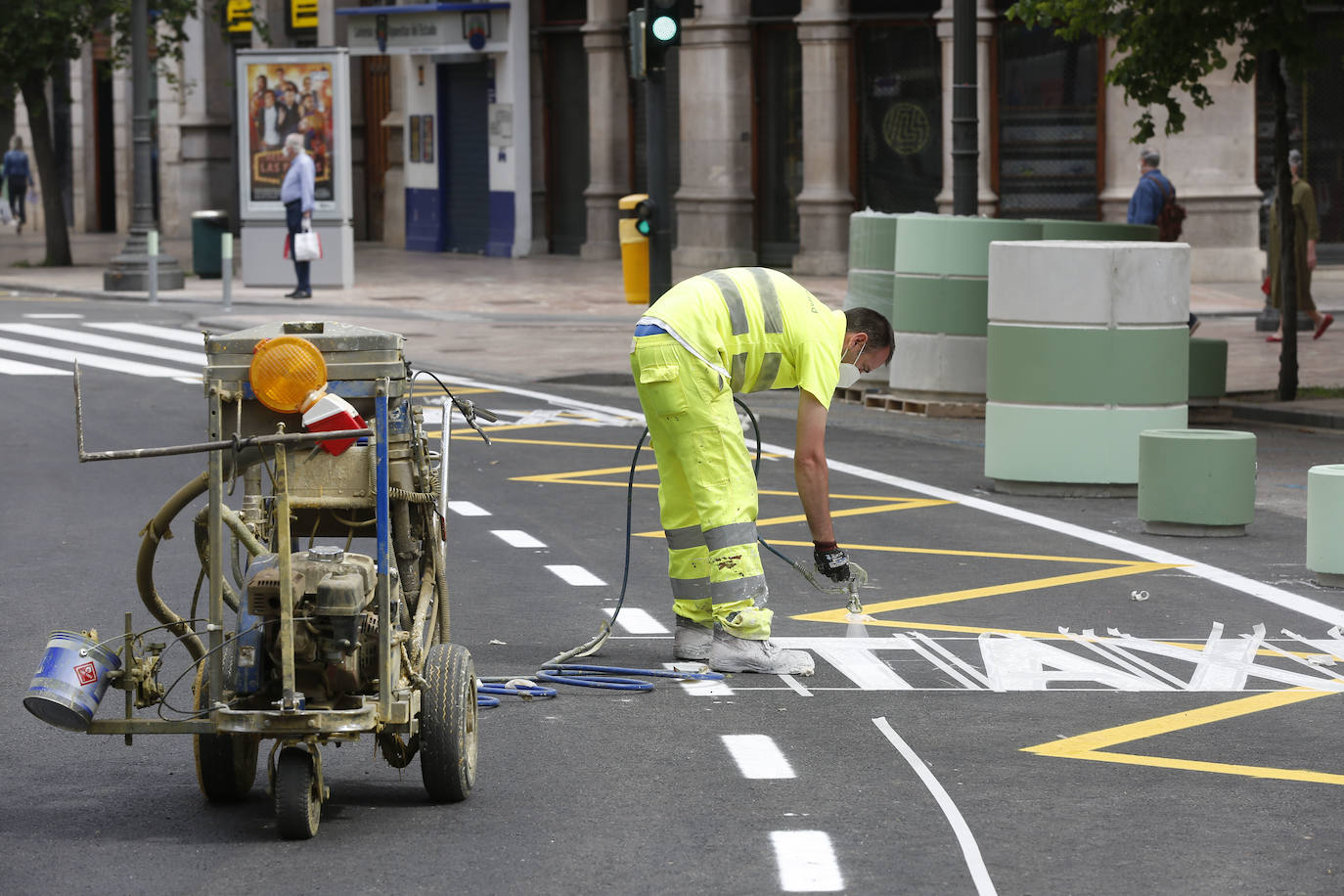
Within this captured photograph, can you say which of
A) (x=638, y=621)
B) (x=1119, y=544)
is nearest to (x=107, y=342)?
(x=1119, y=544)

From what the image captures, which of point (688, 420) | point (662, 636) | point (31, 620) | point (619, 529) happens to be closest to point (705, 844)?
point (688, 420)

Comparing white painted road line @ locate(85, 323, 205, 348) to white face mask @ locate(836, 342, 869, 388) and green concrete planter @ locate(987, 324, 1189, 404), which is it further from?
white face mask @ locate(836, 342, 869, 388)

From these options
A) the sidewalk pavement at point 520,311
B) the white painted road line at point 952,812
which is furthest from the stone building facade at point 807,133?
the white painted road line at point 952,812

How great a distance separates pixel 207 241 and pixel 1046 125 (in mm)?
11302

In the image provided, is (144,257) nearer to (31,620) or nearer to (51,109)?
(31,620)

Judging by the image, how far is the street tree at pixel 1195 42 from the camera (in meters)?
15.6

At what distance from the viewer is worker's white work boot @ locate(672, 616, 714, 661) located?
807 cm

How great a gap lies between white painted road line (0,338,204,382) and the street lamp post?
5529mm

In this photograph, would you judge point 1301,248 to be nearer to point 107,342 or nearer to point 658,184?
point 658,184

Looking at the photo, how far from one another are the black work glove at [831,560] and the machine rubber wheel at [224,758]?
2263mm

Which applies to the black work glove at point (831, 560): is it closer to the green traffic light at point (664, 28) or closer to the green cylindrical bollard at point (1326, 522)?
the green cylindrical bollard at point (1326, 522)

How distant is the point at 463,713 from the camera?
613 cm

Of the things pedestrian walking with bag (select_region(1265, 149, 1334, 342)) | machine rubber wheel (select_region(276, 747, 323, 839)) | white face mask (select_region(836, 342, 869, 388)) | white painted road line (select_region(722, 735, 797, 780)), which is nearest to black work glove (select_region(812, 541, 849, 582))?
white face mask (select_region(836, 342, 869, 388))

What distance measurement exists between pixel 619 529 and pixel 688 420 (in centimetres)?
359
